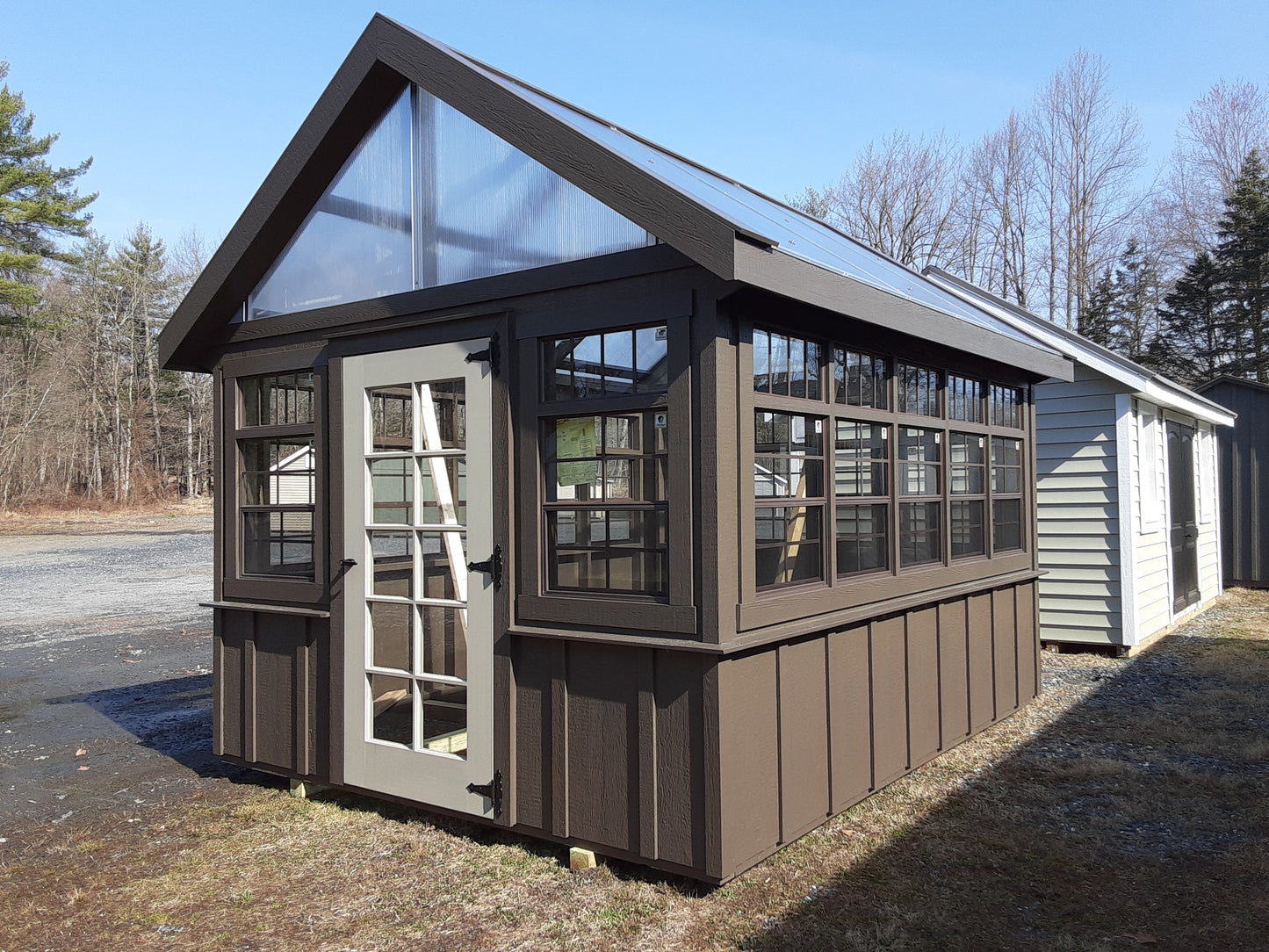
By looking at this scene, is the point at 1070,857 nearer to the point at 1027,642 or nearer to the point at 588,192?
the point at 1027,642

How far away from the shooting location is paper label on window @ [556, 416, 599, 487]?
3.97 metres

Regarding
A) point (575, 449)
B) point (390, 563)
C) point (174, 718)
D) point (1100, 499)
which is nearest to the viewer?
point (575, 449)

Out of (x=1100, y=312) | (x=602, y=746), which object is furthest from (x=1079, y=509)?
(x=1100, y=312)

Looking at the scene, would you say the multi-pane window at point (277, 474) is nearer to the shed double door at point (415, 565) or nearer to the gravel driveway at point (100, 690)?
the shed double door at point (415, 565)

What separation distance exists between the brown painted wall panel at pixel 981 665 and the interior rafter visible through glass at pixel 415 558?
122 inches

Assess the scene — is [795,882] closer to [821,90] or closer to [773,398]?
[773,398]

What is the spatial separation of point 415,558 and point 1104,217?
25.7 meters

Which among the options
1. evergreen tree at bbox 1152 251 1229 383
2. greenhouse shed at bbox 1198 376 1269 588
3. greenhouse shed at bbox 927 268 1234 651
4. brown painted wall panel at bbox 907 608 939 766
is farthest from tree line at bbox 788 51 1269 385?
brown painted wall panel at bbox 907 608 939 766

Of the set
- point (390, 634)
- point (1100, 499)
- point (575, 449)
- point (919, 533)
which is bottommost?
point (390, 634)

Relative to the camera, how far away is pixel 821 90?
15.0 m

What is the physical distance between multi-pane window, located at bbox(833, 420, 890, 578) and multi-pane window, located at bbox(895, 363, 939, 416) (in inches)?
12.8

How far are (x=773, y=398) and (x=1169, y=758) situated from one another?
141 inches

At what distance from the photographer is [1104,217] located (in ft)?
82.1

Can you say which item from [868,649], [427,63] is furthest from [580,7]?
[868,649]
